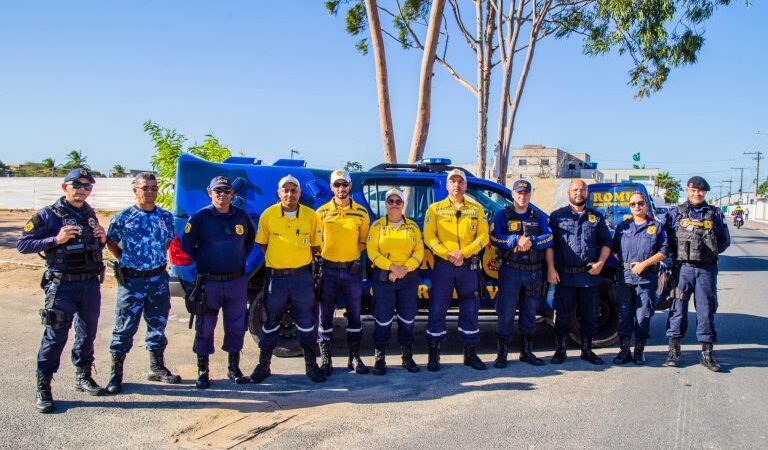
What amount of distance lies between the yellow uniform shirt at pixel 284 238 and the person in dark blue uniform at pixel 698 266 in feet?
11.5

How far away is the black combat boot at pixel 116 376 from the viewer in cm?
451

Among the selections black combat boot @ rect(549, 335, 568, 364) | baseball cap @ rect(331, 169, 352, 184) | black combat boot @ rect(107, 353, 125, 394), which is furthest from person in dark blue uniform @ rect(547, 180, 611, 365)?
black combat boot @ rect(107, 353, 125, 394)

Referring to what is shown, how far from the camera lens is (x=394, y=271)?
16.7ft

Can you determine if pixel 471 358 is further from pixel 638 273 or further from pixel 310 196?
pixel 310 196

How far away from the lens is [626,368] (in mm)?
5391

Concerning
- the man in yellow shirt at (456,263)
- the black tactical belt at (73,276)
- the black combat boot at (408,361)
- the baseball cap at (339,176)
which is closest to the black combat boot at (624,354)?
the man in yellow shirt at (456,263)

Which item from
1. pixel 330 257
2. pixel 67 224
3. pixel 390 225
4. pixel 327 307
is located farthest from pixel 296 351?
pixel 67 224

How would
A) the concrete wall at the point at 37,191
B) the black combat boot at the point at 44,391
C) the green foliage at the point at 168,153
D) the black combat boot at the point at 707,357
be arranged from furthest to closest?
the concrete wall at the point at 37,191
the green foliage at the point at 168,153
the black combat boot at the point at 707,357
the black combat boot at the point at 44,391

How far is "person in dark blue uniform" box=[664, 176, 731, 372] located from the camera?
538 centimetres

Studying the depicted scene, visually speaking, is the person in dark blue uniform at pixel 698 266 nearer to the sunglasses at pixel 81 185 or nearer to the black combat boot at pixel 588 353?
the black combat boot at pixel 588 353

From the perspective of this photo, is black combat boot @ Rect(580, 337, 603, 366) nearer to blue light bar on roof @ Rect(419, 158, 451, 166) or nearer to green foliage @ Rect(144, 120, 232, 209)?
blue light bar on roof @ Rect(419, 158, 451, 166)

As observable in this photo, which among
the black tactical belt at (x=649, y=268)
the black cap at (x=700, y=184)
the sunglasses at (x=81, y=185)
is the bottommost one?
the black tactical belt at (x=649, y=268)

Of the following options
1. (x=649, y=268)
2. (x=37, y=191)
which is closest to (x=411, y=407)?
(x=649, y=268)

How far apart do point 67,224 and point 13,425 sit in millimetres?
1404
